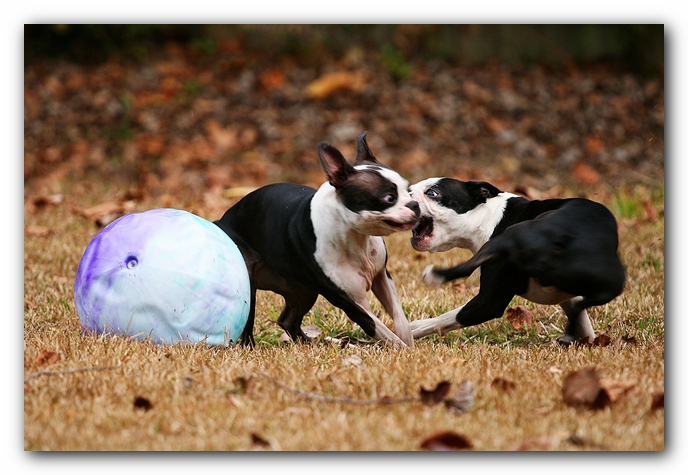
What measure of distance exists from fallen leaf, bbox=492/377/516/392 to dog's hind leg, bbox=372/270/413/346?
3.55 ft

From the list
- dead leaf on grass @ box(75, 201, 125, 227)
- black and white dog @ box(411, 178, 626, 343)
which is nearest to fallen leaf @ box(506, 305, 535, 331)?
black and white dog @ box(411, 178, 626, 343)

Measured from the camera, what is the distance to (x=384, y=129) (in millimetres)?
11766

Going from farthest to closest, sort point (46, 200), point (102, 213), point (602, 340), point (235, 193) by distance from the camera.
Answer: point (235, 193)
point (46, 200)
point (102, 213)
point (602, 340)

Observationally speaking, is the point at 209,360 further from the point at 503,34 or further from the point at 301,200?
the point at 503,34

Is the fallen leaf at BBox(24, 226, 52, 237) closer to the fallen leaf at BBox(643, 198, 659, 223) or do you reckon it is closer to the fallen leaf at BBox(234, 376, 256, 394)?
the fallen leaf at BBox(234, 376, 256, 394)

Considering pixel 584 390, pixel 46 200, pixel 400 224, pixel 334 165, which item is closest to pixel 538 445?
pixel 584 390

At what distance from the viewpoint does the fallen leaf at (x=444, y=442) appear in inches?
121

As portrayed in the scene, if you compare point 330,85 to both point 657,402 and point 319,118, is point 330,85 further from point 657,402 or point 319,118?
point 657,402

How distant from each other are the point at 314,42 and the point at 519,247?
361 inches

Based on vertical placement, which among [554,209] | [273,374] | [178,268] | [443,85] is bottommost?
[273,374]

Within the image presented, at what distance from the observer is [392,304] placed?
4891 millimetres

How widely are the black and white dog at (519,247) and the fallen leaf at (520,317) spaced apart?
1.11ft
